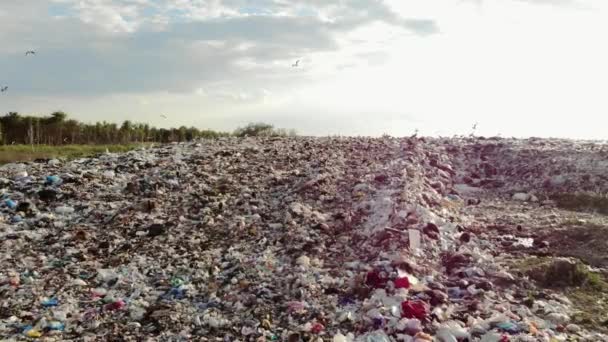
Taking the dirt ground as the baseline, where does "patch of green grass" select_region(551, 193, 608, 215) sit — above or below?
above

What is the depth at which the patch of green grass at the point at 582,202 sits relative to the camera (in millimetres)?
7354

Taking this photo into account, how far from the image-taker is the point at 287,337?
3775 millimetres

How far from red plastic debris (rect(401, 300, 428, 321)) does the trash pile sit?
10 mm

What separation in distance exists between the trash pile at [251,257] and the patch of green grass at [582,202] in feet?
4.65

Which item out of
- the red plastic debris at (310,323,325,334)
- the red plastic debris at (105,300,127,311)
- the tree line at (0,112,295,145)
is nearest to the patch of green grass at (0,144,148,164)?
the tree line at (0,112,295,145)

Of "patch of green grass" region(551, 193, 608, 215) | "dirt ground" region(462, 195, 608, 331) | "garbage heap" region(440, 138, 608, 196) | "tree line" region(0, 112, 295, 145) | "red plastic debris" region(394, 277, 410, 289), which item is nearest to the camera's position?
"red plastic debris" region(394, 277, 410, 289)

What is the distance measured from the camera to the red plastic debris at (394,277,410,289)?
13.8ft

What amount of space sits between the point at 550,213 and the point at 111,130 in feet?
65.3

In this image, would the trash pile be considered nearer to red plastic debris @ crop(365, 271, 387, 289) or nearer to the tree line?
red plastic debris @ crop(365, 271, 387, 289)

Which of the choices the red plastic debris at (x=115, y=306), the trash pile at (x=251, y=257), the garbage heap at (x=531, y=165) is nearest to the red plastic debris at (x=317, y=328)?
the trash pile at (x=251, y=257)

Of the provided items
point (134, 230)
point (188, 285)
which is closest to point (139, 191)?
point (134, 230)

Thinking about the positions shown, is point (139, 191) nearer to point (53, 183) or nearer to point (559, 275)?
point (53, 183)

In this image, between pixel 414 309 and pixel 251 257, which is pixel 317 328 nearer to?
pixel 414 309

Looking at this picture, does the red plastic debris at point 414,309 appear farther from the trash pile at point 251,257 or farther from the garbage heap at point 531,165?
the garbage heap at point 531,165
